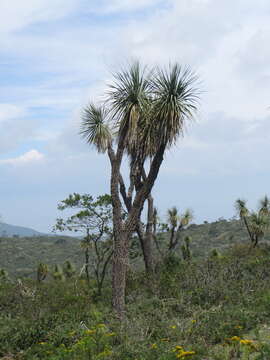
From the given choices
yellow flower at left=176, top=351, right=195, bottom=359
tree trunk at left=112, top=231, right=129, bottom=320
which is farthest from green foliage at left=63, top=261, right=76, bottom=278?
yellow flower at left=176, top=351, right=195, bottom=359

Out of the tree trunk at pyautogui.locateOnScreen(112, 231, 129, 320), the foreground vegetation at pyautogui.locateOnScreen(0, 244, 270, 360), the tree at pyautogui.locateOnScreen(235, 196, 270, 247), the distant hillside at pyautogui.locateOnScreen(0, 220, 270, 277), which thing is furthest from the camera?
the distant hillside at pyautogui.locateOnScreen(0, 220, 270, 277)

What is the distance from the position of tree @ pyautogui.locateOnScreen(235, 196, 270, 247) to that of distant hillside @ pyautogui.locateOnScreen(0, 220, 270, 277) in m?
6.22

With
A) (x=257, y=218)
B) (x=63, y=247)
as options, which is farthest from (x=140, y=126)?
(x=63, y=247)

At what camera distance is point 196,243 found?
39.1 m

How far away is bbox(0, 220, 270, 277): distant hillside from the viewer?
37.1 metres

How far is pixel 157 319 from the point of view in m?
10.6

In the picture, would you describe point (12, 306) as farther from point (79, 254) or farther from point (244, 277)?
point (79, 254)

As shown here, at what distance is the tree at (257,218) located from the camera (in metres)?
25.7

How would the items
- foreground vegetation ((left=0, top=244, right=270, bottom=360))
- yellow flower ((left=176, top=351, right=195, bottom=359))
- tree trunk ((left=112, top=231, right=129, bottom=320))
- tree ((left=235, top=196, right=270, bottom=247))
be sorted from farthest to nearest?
tree ((left=235, top=196, right=270, bottom=247)), tree trunk ((left=112, top=231, right=129, bottom=320)), foreground vegetation ((left=0, top=244, right=270, bottom=360)), yellow flower ((left=176, top=351, right=195, bottom=359))

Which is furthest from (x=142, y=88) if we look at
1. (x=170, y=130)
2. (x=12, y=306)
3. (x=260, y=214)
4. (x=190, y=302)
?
(x=260, y=214)

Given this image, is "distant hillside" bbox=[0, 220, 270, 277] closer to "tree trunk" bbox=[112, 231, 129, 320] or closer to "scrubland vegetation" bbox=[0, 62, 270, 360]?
"scrubland vegetation" bbox=[0, 62, 270, 360]

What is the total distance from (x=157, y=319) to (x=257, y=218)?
55.2 ft

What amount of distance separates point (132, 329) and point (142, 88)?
6.58 metres

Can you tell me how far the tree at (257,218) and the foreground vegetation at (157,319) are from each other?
312 inches
